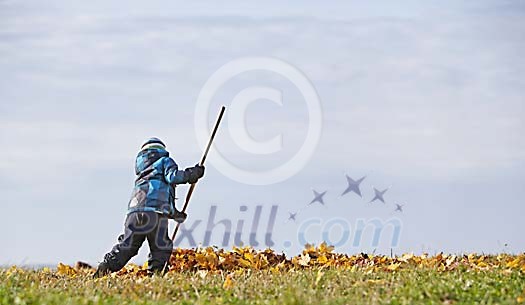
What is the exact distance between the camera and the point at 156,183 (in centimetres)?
1175

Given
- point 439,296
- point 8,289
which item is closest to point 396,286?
point 439,296

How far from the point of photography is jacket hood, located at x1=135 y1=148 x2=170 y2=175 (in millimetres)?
12016

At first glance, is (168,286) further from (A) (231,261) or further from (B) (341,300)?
(A) (231,261)

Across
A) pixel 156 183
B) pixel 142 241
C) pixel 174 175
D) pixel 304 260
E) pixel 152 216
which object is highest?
pixel 174 175

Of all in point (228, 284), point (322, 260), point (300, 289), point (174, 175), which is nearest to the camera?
point (300, 289)

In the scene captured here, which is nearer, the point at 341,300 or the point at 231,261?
the point at 341,300

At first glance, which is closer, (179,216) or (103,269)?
(103,269)

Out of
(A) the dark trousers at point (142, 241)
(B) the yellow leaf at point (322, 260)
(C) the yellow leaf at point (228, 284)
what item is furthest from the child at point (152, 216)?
(C) the yellow leaf at point (228, 284)

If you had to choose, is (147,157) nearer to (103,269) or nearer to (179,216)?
(179,216)

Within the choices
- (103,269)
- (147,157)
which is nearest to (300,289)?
(103,269)

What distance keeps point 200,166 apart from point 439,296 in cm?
511

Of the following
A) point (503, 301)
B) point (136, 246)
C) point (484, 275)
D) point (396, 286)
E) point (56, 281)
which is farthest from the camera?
point (136, 246)

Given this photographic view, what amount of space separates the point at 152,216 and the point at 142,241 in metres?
0.42

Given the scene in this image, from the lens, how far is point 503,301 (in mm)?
7172
